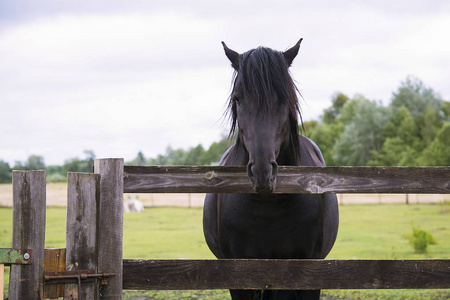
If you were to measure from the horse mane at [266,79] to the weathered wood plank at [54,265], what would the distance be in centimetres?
175

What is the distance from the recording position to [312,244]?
4395 millimetres

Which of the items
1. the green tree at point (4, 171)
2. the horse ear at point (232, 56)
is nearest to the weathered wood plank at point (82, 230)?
the horse ear at point (232, 56)

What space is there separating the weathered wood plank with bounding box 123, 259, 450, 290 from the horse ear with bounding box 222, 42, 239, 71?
1756 millimetres

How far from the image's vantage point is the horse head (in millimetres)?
3410

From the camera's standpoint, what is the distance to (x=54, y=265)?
11.1 feet

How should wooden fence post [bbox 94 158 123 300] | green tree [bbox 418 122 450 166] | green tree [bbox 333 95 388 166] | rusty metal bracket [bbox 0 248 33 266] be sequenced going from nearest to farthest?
rusty metal bracket [bbox 0 248 33 266] < wooden fence post [bbox 94 158 123 300] < green tree [bbox 418 122 450 166] < green tree [bbox 333 95 388 166]

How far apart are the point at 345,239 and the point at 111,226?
641 inches

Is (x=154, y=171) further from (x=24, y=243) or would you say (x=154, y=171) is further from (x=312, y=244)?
(x=312, y=244)

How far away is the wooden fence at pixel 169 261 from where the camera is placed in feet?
10.9

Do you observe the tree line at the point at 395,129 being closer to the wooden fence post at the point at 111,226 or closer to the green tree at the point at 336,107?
the green tree at the point at 336,107

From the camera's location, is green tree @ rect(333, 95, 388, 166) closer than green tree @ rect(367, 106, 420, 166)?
No

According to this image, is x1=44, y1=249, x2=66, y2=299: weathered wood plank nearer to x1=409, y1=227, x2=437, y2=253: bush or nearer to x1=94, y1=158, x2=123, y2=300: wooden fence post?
x1=94, y1=158, x2=123, y2=300: wooden fence post

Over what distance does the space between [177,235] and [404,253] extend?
9197 mm

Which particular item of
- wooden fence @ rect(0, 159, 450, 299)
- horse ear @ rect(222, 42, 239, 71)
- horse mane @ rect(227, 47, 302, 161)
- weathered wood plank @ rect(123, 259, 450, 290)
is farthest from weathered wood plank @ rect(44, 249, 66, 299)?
horse ear @ rect(222, 42, 239, 71)
